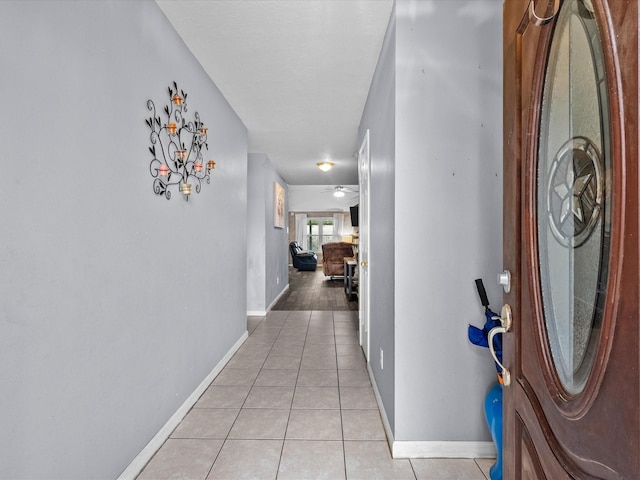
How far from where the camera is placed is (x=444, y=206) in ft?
5.80

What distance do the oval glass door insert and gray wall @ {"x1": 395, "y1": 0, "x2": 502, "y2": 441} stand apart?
0.98m

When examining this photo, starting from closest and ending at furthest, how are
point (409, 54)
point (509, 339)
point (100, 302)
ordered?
1. point (509, 339)
2. point (100, 302)
3. point (409, 54)

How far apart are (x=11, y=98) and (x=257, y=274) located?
415 centimetres

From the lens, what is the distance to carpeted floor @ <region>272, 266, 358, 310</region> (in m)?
5.57

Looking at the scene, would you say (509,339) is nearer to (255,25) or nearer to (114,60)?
(114,60)

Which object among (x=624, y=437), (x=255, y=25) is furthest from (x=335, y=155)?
(x=624, y=437)

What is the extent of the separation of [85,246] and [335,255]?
7.11 metres

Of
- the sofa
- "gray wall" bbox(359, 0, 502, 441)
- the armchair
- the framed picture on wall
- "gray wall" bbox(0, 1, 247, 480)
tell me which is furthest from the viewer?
the armchair

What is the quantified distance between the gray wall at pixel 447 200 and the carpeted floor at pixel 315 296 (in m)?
3.66

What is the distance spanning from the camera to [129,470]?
160 centimetres

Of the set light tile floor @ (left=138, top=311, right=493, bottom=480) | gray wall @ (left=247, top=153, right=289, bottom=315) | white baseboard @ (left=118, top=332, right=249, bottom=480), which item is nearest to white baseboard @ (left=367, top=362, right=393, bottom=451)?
light tile floor @ (left=138, top=311, right=493, bottom=480)

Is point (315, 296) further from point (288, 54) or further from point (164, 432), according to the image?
point (288, 54)

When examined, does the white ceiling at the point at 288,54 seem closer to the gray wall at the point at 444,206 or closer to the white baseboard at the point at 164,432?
the gray wall at the point at 444,206

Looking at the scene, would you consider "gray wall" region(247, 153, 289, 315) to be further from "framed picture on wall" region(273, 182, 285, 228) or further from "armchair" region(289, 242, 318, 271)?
"armchair" region(289, 242, 318, 271)
